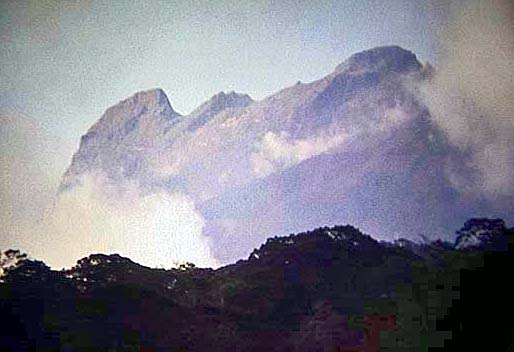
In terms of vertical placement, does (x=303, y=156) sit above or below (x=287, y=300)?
above

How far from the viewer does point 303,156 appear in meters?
5.55

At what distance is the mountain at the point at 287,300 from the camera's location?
500cm

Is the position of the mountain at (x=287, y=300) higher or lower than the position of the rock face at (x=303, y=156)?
lower

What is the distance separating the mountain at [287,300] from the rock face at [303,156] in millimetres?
197

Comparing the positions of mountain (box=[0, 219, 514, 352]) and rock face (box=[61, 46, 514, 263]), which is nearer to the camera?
mountain (box=[0, 219, 514, 352])

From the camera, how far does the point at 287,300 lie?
5230 millimetres

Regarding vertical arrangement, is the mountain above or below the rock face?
below

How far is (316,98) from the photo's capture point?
18.3ft

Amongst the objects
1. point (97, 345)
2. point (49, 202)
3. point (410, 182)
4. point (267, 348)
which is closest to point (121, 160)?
point (49, 202)

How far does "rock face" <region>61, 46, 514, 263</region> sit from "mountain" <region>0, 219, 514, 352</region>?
0.20 metres

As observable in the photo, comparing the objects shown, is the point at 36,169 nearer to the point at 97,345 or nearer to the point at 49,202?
the point at 49,202

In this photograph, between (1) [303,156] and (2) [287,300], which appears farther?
(1) [303,156]

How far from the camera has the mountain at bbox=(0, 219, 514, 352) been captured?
16.4 ft

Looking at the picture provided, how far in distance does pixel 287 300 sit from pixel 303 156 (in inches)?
40.7
